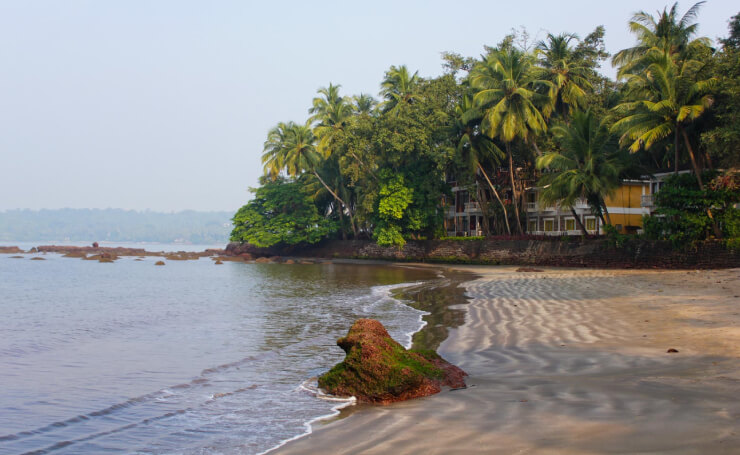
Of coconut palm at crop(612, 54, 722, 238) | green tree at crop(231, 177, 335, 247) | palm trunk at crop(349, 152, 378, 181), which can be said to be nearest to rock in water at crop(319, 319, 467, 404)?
coconut palm at crop(612, 54, 722, 238)

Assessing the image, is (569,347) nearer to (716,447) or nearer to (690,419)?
(690,419)

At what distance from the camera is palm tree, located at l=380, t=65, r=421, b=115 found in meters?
51.9

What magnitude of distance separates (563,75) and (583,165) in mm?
9342

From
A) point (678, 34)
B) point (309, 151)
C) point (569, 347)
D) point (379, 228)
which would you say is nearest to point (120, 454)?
point (569, 347)

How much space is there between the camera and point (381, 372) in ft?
21.8

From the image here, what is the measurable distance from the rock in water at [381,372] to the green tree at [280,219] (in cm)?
5343

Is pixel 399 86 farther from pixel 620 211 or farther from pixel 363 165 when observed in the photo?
pixel 620 211

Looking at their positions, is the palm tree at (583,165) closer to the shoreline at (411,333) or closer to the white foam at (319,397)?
the shoreline at (411,333)

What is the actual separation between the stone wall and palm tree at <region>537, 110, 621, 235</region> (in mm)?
→ 3176

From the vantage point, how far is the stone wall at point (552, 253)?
90.6 feet

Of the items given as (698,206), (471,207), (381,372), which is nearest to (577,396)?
(381,372)

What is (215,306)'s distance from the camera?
1962 cm

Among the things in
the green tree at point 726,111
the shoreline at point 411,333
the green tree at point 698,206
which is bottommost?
the shoreline at point 411,333

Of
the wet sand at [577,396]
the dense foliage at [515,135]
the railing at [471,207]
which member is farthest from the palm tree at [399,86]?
the wet sand at [577,396]
